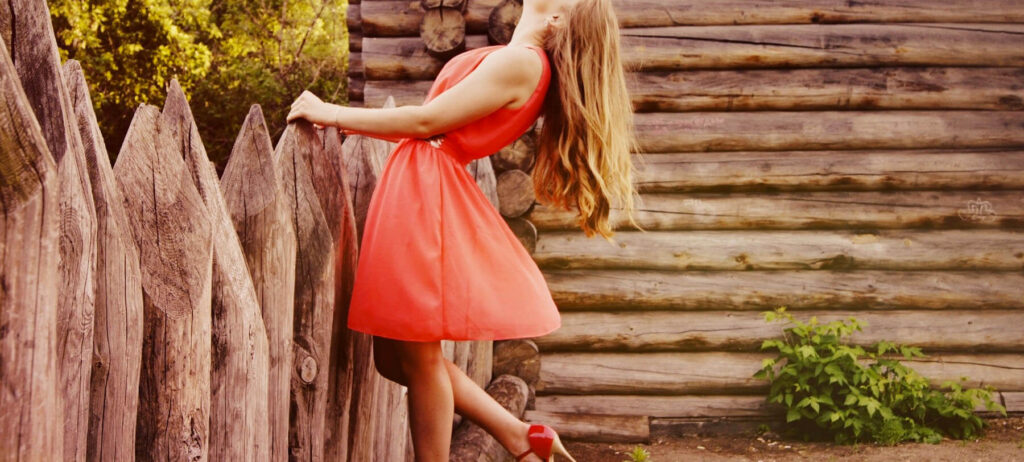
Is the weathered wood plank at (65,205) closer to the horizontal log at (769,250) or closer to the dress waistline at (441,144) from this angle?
the dress waistline at (441,144)

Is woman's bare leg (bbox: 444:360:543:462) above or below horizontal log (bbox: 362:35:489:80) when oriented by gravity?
below

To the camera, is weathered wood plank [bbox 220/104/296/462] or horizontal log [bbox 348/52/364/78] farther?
horizontal log [bbox 348/52/364/78]

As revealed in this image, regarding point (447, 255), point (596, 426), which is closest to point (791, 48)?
point (596, 426)

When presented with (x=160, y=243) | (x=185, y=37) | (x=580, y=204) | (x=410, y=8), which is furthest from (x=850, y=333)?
(x=185, y=37)

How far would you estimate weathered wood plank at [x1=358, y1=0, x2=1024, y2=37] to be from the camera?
16.9 ft

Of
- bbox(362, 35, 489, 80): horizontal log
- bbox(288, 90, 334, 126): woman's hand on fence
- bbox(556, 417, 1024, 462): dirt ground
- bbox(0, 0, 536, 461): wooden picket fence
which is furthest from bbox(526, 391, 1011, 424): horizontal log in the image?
bbox(288, 90, 334, 126): woman's hand on fence

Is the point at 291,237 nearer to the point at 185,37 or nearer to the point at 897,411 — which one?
the point at 897,411

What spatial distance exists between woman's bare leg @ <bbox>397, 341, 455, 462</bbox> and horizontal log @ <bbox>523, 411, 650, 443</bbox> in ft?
8.46

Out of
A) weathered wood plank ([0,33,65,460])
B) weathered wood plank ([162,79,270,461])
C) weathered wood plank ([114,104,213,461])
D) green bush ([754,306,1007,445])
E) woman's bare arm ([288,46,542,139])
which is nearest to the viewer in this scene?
weathered wood plank ([0,33,65,460])

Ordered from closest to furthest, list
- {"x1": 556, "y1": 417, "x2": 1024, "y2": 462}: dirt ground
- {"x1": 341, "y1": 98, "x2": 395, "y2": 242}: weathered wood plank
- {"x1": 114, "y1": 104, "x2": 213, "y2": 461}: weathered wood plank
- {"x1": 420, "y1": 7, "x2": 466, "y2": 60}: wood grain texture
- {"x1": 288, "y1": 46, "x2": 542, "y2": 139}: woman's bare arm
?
{"x1": 114, "y1": 104, "x2": 213, "y2": 461}: weathered wood plank
{"x1": 288, "y1": 46, "x2": 542, "y2": 139}: woman's bare arm
{"x1": 341, "y1": 98, "x2": 395, "y2": 242}: weathered wood plank
{"x1": 556, "y1": 417, "x2": 1024, "y2": 462}: dirt ground
{"x1": 420, "y1": 7, "x2": 466, "y2": 60}: wood grain texture

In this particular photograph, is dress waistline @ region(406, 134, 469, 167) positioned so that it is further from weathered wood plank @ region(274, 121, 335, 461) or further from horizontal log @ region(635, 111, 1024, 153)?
horizontal log @ region(635, 111, 1024, 153)

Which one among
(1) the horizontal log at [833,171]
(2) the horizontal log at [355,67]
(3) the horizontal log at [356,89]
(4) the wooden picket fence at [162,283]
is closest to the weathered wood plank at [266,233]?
(4) the wooden picket fence at [162,283]

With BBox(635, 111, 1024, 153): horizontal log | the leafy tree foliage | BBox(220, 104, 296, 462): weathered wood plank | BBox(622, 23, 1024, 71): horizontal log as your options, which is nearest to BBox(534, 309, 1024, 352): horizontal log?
BBox(635, 111, 1024, 153): horizontal log

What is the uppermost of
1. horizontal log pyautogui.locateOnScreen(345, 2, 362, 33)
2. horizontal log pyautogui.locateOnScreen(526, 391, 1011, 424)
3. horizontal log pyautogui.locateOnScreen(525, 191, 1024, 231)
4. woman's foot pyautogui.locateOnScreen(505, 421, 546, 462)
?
horizontal log pyautogui.locateOnScreen(345, 2, 362, 33)
